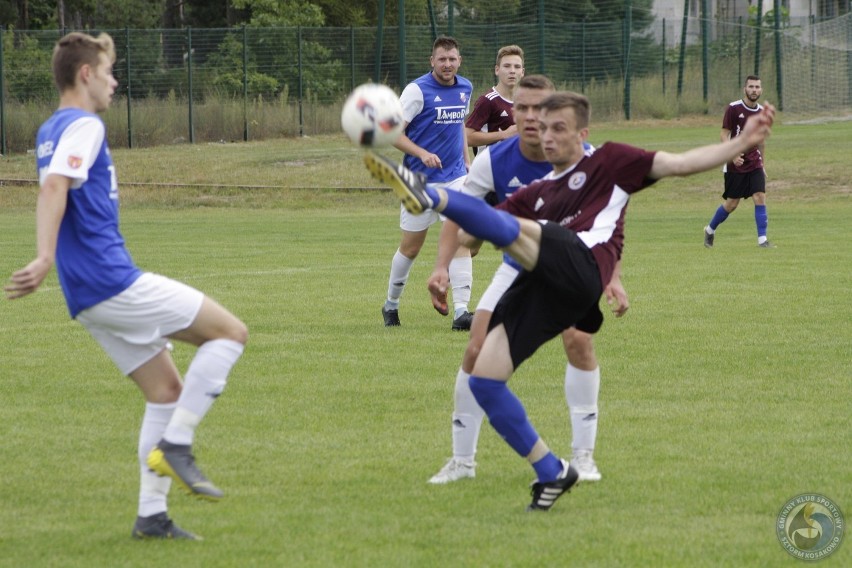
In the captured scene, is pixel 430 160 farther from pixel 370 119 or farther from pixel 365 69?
pixel 365 69

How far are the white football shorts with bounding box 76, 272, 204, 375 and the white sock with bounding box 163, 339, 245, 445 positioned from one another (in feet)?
0.49

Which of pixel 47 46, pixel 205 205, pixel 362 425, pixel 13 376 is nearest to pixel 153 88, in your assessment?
pixel 47 46

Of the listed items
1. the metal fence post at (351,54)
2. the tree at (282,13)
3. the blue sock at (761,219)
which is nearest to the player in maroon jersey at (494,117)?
the blue sock at (761,219)

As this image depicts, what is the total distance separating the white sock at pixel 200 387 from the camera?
4949 millimetres

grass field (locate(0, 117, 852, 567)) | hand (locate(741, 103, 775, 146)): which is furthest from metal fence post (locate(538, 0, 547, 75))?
hand (locate(741, 103, 775, 146))

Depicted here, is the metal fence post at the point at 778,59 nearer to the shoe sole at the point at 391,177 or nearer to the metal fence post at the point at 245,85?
the metal fence post at the point at 245,85

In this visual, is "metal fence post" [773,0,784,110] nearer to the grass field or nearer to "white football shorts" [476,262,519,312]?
the grass field

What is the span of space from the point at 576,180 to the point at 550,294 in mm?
622

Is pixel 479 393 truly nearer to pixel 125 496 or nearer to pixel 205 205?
pixel 125 496

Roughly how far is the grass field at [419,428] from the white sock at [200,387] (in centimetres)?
51

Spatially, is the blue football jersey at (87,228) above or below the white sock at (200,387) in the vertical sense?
Answer: above

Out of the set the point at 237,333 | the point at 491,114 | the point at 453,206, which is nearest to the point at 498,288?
the point at 453,206

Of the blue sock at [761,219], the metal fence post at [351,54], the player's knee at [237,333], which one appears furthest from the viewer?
the metal fence post at [351,54]

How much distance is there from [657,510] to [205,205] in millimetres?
22275
